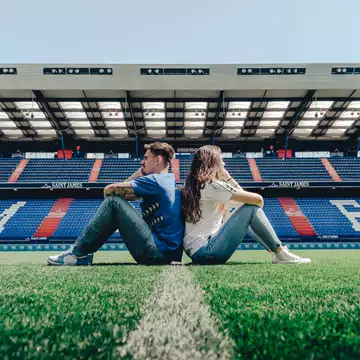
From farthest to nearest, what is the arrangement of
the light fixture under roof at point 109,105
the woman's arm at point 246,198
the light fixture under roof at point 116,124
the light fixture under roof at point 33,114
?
the light fixture under roof at point 116,124
the light fixture under roof at point 33,114
the light fixture under roof at point 109,105
the woman's arm at point 246,198

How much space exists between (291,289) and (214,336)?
111cm

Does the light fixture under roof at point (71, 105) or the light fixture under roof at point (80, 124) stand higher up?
the light fixture under roof at point (71, 105)

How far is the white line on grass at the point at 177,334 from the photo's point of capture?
0.80 metres

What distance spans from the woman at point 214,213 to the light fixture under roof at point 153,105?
15.9 m

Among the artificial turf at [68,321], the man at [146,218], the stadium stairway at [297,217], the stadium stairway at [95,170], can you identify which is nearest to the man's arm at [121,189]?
the man at [146,218]

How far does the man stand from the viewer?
306 cm

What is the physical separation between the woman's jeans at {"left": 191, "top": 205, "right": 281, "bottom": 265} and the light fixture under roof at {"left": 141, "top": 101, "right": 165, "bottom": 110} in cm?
1602

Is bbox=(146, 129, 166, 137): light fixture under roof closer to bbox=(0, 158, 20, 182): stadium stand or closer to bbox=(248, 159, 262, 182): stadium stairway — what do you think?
bbox=(248, 159, 262, 182): stadium stairway

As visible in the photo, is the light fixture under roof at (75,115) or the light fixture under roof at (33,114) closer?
the light fixture under roof at (33,114)

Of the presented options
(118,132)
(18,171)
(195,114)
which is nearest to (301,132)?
(195,114)

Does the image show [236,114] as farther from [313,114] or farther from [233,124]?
[313,114]

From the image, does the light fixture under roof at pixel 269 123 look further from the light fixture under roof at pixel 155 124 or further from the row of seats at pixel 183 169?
the light fixture under roof at pixel 155 124

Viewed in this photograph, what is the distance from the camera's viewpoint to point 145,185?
3.05 m

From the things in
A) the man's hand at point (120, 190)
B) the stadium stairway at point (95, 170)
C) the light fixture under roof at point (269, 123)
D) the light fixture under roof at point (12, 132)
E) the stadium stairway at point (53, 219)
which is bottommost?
the stadium stairway at point (53, 219)
